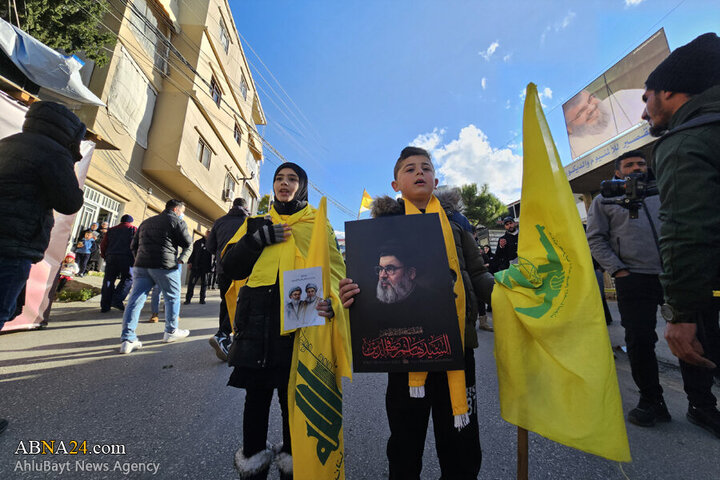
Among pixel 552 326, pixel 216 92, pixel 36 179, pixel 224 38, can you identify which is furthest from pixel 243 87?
pixel 552 326

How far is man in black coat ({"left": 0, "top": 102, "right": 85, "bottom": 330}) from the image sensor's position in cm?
180

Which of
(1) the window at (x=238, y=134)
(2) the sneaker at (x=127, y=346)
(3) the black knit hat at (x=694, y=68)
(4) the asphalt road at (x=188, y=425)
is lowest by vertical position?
(4) the asphalt road at (x=188, y=425)

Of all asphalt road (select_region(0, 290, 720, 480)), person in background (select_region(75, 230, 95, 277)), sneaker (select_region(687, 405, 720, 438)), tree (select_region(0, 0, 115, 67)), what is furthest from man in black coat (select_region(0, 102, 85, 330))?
person in background (select_region(75, 230, 95, 277))

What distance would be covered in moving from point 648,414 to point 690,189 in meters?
1.88

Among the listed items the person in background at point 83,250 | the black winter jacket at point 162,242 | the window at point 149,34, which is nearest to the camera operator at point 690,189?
the black winter jacket at point 162,242

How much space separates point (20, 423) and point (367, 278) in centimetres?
281

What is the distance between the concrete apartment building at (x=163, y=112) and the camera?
347 inches

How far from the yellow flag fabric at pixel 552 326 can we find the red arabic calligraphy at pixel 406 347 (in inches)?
10.4

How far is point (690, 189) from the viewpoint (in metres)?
1.17

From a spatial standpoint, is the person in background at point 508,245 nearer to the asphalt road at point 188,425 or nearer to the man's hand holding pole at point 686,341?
the asphalt road at point 188,425

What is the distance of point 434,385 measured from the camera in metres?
1.27

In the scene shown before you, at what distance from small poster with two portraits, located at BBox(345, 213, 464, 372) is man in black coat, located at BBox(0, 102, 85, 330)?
233 cm

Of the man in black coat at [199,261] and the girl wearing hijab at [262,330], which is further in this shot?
the man in black coat at [199,261]

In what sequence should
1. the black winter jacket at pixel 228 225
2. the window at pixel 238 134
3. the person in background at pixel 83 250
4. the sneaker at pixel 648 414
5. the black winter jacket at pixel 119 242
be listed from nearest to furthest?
the sneaker at pixel 648 414 → the black winter jacket at pixel 228 225 → the black winter jacket at pixel 119 242 → the person in background at pixel 83 250 → the window at pixel 238 134
